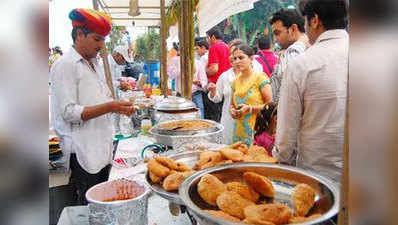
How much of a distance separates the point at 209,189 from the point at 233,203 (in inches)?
3.9

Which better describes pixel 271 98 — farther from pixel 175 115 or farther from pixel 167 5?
pixel 167 5

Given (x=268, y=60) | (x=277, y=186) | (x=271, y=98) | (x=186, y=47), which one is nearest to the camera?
(x=277, y=186)

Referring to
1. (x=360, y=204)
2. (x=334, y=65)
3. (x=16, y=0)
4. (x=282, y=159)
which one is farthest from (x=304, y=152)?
(x=16, y=0)

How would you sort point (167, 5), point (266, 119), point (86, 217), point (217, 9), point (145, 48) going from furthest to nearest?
1. point (145, 48)
2. point (167, 5)
3. point (217, 9)
4. point (266, 119)
5. point (86, 217)

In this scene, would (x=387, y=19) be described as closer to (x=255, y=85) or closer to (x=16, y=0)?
(x=16, y=0)

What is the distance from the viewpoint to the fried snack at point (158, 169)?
1.37m

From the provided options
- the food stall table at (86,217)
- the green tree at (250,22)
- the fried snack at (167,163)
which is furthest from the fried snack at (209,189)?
the green tree at (250,22)

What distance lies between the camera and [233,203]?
3.30ft

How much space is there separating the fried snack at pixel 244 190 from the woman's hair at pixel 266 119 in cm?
172

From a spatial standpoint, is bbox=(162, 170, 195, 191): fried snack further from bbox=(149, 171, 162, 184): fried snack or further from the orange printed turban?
the orange printed turban

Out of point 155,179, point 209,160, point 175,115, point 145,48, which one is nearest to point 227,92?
point 175,115

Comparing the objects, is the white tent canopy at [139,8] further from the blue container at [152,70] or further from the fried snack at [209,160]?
the fried snack at [209,160]

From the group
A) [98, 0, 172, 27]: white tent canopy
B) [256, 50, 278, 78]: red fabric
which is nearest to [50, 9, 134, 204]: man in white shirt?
[256, 50, 278, 78]: red fabric

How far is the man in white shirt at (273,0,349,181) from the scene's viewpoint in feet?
5.84
